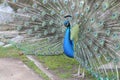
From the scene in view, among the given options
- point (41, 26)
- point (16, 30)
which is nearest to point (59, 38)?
point (41, 26)

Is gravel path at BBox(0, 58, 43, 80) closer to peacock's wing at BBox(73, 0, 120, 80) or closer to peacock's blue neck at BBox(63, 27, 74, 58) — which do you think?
peacock's blue neck at BBox(63, 27, 74, 58)

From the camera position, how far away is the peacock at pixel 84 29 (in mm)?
4918

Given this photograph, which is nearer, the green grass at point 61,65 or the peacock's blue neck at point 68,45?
the peacock's blue neck at point 68,45

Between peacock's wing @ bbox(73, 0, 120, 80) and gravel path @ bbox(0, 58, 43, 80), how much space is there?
876 mm

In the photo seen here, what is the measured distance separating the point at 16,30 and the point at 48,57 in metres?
0.99

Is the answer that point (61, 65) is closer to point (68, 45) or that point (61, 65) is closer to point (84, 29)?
point (68, 45)

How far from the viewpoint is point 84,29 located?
5.13 m

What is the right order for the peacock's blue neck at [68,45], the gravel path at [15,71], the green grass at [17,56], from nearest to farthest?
the peacock's blue neck at [68,45]
the gravel path at [15,71]
the green grass at [17,56]

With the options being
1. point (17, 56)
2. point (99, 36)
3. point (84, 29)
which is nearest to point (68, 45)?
point (84, 29)

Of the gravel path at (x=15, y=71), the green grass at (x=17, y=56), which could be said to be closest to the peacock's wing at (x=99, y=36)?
the green grass at (x=17, y=56)

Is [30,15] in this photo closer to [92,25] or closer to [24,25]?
[24,25]

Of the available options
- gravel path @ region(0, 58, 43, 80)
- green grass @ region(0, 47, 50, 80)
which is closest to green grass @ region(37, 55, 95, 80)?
green grass @ region(0, 47, 50, 80)

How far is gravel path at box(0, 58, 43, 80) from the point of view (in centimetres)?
533

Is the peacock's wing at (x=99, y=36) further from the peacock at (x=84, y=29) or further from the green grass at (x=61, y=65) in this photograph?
the green grass at (x=61, y=65)
